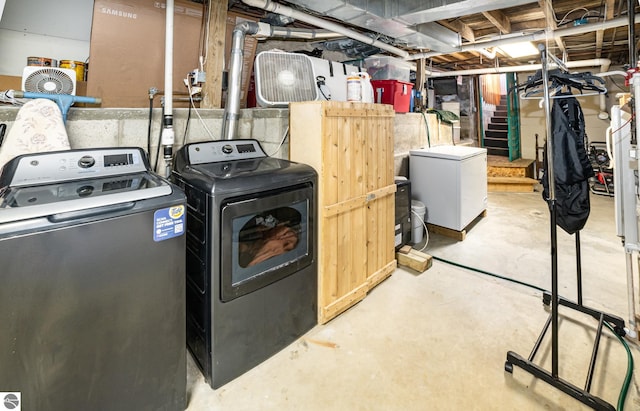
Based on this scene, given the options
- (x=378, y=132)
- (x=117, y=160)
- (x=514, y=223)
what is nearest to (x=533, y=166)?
(x=514, y=223)

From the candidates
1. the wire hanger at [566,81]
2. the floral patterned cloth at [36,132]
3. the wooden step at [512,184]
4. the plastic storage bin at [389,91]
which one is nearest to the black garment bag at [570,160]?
the wire hanger at [566,81]

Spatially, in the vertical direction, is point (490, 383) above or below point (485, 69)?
below

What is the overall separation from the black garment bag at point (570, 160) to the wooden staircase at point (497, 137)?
22.8ft

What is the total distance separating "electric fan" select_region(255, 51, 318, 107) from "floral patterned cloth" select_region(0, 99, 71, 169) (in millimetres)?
1230

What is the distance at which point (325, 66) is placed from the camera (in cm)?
283

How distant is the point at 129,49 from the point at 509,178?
6620mm

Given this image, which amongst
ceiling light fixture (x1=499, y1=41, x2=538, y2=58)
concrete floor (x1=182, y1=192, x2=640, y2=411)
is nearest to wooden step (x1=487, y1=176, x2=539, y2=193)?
ceiling light fixture (x1=499, y1=41, x2=538, y2=58)

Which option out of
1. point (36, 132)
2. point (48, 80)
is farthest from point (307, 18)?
point (36, 132)

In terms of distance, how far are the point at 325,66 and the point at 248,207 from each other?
1.75m

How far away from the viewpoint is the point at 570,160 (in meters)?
1.75

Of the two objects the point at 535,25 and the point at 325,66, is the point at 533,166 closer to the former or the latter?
the point at 535,25

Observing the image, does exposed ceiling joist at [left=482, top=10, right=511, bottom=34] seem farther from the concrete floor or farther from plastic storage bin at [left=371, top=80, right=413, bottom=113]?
the concrete floor

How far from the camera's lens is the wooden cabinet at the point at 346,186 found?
2.08 meters

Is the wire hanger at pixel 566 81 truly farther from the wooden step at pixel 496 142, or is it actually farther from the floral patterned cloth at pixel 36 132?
the wooden step at pixel 496 142
